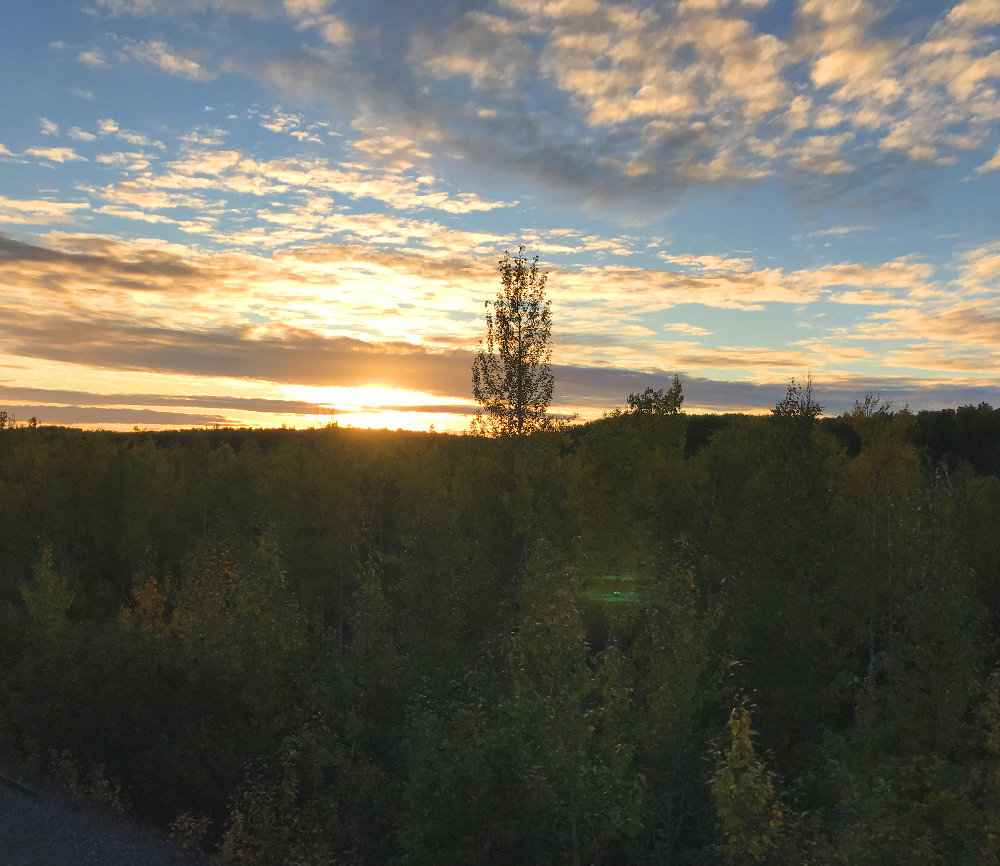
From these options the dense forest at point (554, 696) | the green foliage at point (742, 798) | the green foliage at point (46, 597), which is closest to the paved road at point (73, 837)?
the dense forest at point (554, 696)

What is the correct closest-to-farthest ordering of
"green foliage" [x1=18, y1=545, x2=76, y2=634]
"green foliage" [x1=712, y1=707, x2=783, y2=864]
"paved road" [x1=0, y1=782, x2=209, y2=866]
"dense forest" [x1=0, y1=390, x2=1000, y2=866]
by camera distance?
"green foliage" [x1=712, y1=707, x2=783, y2=864]
"dense forest" [x1=0, y1=390, x2=1000, y2=866]
"paved road" [x1=0, y1=782, x2=209, y2=866]
"green foliage" [x1=18, y1=545, x2=76, y2=634]

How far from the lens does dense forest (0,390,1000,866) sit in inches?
454

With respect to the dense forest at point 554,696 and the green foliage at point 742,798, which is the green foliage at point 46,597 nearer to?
the dense forest at point 554,696

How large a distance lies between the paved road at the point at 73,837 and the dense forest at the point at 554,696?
47 cm

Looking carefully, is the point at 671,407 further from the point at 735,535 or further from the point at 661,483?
the point at 735,535

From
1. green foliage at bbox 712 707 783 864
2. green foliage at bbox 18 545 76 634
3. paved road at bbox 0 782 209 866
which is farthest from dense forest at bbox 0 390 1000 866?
paved road at bbox 0 782 209 866

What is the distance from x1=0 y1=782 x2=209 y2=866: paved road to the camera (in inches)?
628

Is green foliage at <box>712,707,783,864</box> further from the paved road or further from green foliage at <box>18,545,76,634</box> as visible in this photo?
green foliage at <box>18,545,76,634</box>

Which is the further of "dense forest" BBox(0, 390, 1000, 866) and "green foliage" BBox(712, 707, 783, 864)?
"dense forest" BBox(0, 390, 1000, 866)

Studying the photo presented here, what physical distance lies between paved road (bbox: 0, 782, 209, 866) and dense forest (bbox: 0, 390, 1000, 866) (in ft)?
1.56

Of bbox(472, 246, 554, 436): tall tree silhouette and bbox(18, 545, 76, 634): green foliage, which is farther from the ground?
bbox(472, 246, 554, 436): tall tree silhouette

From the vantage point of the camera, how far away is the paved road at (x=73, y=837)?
1596 cm

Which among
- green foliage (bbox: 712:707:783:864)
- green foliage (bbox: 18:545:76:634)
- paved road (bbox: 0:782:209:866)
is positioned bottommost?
paved road (bbox: 0:782:209:866)

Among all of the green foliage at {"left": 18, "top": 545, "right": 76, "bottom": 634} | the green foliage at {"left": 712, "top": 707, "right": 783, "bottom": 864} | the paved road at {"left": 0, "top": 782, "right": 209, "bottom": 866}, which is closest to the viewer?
the green foliage at {"left": 712, "top": 707, "right": 783, "bottom": 864}
